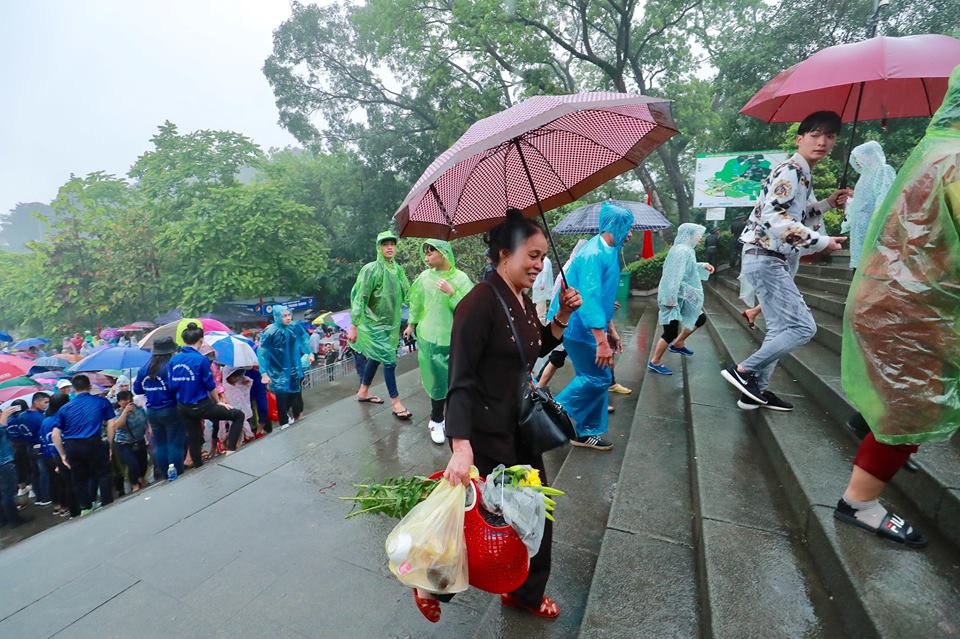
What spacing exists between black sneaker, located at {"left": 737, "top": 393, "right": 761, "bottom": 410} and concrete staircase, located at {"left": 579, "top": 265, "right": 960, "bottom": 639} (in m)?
0.11

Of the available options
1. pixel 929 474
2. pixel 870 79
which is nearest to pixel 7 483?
pixel 929 474

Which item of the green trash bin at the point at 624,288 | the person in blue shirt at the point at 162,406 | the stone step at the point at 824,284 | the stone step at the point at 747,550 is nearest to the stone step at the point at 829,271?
the stone step at the point at 824,284

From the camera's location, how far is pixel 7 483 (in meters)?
5.26

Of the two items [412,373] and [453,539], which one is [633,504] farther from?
[412,373]

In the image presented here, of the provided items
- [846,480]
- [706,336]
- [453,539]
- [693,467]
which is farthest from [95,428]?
[706,336]

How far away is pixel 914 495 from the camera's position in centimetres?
189

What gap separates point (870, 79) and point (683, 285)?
2398 mm

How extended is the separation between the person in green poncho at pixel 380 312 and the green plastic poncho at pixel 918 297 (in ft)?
12.1

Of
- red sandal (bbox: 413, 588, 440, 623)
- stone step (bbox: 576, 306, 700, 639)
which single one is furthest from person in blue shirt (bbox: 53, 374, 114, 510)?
stone step (bbox: 576, 306, 700, 639)

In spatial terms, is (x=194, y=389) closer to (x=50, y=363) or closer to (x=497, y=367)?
(x=497, y=367)

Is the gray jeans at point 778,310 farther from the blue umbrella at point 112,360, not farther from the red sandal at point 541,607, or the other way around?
the blue umbrella at point 112,360

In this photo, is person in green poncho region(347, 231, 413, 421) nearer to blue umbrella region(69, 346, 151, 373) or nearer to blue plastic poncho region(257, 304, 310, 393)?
blue plastic poncho region(257, 304, 310, 393)

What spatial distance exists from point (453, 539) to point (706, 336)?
5804 millimetres

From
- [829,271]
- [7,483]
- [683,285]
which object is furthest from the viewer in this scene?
[829,271]
